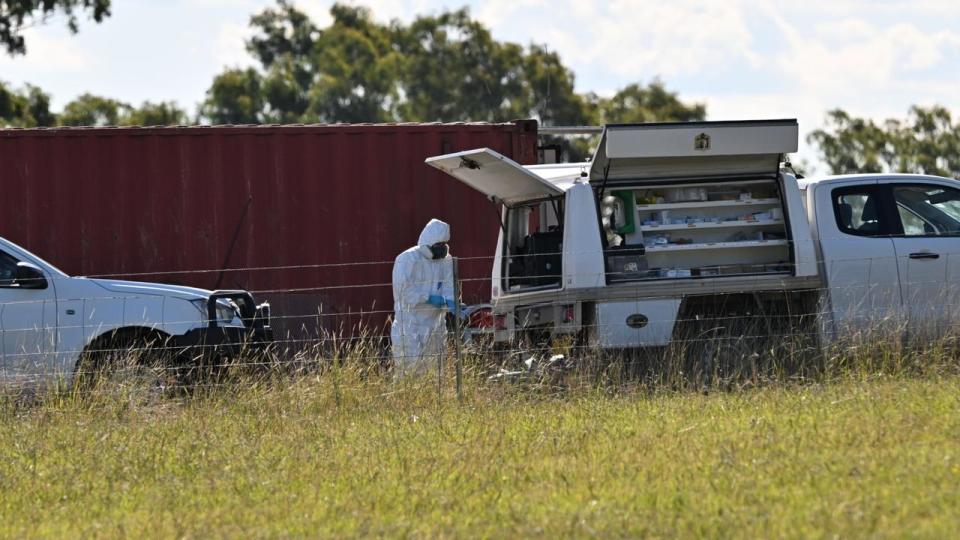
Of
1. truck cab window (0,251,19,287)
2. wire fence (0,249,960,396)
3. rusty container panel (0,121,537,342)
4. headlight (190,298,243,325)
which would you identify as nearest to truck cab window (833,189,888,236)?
wire fence (0,249,960,396)

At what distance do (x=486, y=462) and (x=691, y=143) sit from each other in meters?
4.35

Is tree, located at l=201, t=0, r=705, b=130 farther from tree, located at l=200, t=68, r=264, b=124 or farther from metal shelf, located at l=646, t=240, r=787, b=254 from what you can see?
metal shelf, located at l=646, t=240, r=787, b=254

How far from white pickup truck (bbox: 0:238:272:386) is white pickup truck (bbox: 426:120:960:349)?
7.66 feet

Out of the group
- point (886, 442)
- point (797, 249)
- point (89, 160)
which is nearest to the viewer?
point (886, 442)

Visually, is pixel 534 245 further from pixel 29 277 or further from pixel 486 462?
pixel 486 462

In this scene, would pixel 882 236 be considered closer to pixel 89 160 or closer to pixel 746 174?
pixel 746 174

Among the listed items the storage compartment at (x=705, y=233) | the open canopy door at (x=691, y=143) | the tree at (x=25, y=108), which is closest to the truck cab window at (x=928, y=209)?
the storage compartment at (x=705, y=233)

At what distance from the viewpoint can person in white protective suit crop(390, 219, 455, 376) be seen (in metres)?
12.4

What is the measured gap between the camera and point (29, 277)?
11.8 metres

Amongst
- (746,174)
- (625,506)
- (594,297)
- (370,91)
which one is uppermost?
(370,91)

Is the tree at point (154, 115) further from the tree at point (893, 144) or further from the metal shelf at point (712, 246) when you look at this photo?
the metal shelf at point (712, 246)

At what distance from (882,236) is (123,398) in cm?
613

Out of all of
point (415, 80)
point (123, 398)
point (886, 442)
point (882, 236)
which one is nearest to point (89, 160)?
point (123, 398)

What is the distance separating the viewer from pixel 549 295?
11.6m
